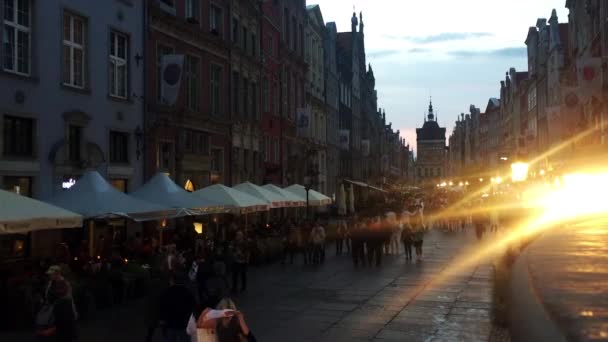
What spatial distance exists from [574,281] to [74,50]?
1544 cm

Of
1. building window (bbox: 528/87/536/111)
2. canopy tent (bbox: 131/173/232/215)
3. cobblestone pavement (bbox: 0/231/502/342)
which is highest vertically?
building window (bbox: 528/87/536/111)

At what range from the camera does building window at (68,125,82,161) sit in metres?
21.0

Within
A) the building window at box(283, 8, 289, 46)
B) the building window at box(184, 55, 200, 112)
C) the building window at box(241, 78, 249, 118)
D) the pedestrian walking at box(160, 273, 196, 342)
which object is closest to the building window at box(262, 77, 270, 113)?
the building window at box(241, 78, 249, 118)

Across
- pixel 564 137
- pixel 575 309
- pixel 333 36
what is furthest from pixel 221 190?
pixel 333 36

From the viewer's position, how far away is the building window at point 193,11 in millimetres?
28697

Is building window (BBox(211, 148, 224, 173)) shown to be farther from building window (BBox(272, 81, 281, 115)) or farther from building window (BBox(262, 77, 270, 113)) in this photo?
building window (BBox(272, 81, 281, 115))

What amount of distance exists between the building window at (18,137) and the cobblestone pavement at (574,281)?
526 inches

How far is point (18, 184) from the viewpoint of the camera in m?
18.8

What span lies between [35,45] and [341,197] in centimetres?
2511

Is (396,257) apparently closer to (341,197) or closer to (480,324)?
(480,324)

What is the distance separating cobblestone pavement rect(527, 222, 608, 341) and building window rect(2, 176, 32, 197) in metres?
13.1

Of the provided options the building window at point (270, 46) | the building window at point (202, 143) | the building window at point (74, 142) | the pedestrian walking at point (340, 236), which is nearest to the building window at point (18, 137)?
the building window at point (74, 142)

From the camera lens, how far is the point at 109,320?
44.3ft

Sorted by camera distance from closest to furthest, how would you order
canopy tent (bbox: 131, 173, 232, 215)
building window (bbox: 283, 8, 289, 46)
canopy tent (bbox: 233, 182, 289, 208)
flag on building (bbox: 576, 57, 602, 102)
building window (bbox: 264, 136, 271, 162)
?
canopy tent (bbox: 131, 173, 232, 215) < canopy tent (bbox: 233, 182, 289, 208) < flag on building (bbox: 576, 57, 602, 102) < building window (bbox: 264, 136, 271, 162) < building window (bbox: 283, 8, 289, 46)
